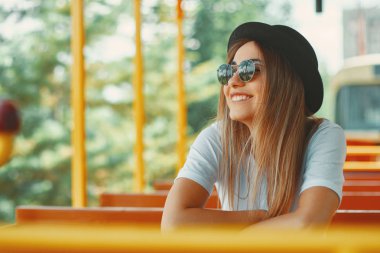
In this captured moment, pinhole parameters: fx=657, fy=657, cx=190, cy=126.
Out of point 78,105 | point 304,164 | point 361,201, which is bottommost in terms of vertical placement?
point 361,201

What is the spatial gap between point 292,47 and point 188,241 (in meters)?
1.35

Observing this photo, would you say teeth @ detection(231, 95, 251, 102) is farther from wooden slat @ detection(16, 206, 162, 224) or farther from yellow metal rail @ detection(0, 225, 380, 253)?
yellow metal rail @ detection(0, 225, 380, 253)

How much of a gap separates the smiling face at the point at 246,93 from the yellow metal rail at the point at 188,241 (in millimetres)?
1253

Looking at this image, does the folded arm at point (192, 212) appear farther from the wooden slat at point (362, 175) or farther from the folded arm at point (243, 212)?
the wooden slat at point (362, 175)

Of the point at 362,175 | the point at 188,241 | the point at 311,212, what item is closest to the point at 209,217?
the point at 311,212

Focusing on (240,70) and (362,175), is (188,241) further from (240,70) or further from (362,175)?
(362,175)

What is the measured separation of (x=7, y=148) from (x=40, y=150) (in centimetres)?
1581

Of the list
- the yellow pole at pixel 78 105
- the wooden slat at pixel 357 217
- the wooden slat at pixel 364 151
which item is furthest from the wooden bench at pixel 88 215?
the wooden slat at pixel 364 151

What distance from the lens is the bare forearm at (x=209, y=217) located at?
5.50 ft

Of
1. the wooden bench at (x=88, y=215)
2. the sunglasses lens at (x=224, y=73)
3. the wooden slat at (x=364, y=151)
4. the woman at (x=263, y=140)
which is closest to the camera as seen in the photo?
the woman at (x=263, y=140)

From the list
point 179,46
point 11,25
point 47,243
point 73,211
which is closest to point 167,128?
point 11,25

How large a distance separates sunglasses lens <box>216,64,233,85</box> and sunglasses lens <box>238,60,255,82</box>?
1.1 inches

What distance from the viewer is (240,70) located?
6.07 ft

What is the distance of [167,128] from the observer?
62.8ft
